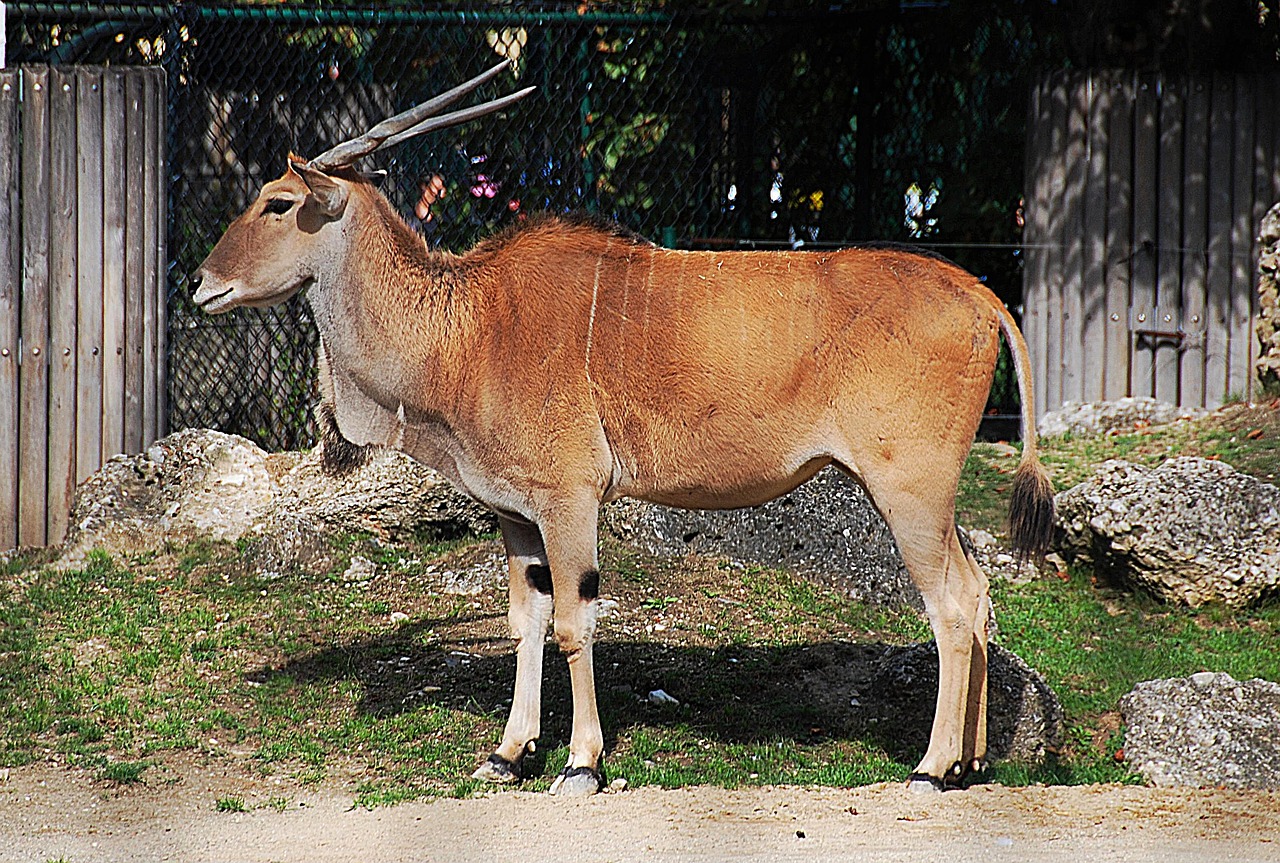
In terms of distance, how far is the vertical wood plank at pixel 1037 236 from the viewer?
9.19 meters

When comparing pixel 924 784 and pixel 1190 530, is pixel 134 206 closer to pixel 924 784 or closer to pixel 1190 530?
pixel 924 784

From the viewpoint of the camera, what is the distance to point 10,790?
211 inches

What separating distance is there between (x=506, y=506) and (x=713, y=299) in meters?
1.00

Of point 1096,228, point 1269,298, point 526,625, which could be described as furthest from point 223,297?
point 1269,298

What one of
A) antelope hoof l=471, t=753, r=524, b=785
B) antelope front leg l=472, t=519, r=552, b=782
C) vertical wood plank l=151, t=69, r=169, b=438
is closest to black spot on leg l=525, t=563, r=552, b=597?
antelope front leg l=472, t=519, r=552, b=782

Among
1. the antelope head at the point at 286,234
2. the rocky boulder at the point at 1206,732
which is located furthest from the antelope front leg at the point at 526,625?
the rocky boulder at the point at 1206,732

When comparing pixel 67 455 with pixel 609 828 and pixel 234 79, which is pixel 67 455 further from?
pixel 609 828

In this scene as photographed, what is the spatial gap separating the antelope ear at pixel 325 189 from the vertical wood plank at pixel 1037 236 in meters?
4.81

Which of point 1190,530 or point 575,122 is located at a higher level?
point 575,122

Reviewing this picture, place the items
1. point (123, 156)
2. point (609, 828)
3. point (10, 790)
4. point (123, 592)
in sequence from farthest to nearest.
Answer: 1. point (123, 156)
2. point (123, 592)
3. point (10, 790)
4. point (609, 828)

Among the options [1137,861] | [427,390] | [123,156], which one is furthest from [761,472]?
[123,156]

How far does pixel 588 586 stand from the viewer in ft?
17.9

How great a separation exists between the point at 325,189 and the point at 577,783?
2.17 meters

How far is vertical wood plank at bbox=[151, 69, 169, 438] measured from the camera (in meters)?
8.29
